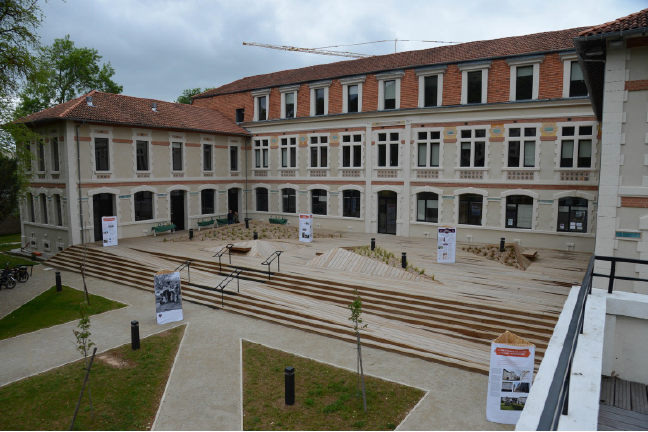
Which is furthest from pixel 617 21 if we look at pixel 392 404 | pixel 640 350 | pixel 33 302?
pixel 33 302

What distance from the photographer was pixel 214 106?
37.0 meters

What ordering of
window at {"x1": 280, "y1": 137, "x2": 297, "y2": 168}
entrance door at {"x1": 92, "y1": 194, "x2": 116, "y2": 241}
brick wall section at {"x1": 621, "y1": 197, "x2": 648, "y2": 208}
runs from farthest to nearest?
window at {"x1": 280, "y1": 137, "x2": 297, "y2": 168} → entrance door at {"x1": 92, "y1": 194, "x2": 116, "y2": 241} → brick wall section at {"x1": 621, "y1": 197, "x2": 648, "y2": 208}

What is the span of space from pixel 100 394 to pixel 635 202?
14.9 m

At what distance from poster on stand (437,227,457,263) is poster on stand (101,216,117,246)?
17500 mm

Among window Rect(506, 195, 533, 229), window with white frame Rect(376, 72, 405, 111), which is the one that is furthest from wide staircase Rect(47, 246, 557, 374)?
window with white frame Rect(376, 72, 405, 111)

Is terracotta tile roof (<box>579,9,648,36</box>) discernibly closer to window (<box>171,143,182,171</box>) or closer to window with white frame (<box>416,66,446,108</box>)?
window with white frame (<box>416,66,446,108</box>)

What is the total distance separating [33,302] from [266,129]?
20537 millimetres

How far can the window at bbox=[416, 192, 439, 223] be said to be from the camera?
27.1 meters

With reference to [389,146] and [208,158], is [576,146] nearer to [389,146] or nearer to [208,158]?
[389,146]

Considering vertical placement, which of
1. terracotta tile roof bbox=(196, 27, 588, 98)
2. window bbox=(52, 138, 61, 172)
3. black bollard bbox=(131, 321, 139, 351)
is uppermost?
terracotta tile roof bbox=(196, 27, 588, 98)

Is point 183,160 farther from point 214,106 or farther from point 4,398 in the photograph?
point 4,398

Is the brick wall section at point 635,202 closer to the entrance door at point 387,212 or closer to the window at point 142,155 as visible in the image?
the entrance door at point 387,212

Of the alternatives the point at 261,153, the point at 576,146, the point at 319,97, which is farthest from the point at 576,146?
the point at 261,153

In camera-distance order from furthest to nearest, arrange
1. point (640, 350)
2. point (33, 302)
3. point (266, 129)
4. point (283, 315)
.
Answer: point (266, 129), point (33, 302), point (283, 315), point (640, 350)
